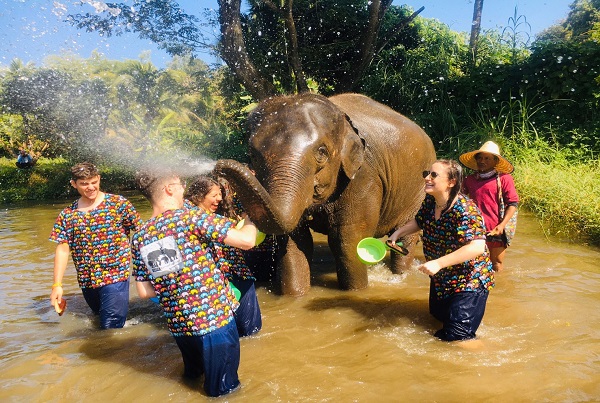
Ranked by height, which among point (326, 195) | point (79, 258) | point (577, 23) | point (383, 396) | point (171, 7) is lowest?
point (383, 396)

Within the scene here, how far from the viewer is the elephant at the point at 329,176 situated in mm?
3666

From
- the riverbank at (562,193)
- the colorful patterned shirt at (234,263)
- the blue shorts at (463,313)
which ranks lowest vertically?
the blue shorts at (463,313)

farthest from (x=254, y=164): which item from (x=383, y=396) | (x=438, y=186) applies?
(x=383, y=396)

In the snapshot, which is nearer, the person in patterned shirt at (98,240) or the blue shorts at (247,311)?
the blue shorts at (247,311)

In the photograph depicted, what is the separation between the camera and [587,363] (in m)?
3.23

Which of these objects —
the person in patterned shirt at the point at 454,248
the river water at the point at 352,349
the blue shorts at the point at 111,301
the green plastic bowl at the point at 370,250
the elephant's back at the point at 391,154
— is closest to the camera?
the river water at the point at 352,349

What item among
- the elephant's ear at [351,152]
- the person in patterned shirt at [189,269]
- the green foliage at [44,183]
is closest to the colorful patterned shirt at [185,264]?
the person in patterned shirt at [189,269]

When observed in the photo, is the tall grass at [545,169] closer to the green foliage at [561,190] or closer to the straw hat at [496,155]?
the green foliage at [561,190]

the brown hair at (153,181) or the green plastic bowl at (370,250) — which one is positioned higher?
the brown hair at (153,181)

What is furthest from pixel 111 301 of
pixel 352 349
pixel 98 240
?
pixel 352 349

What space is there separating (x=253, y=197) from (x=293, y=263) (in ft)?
6.21

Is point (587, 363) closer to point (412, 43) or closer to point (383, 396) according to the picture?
point (383, 396)

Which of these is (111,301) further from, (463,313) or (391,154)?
(391,154)

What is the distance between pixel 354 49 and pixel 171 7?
4588mm
